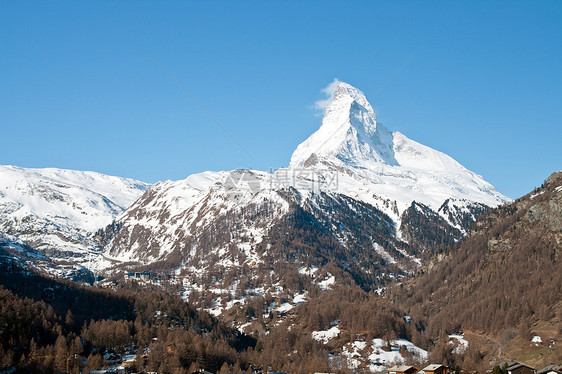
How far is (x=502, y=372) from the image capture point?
161 m

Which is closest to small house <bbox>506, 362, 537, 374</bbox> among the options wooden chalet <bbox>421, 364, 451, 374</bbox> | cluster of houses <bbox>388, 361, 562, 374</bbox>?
cluster of houses <bbox>388, 361, 562, 374</bbox>

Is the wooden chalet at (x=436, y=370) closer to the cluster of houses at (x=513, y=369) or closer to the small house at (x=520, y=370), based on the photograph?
the cluster of houses at (x=513, y=369)

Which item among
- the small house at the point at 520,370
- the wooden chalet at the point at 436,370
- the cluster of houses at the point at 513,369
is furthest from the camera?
the wooden chalet at the point at 436,370

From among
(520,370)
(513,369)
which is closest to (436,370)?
(513,369)

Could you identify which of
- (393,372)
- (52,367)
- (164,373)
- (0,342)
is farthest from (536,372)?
(0,342)

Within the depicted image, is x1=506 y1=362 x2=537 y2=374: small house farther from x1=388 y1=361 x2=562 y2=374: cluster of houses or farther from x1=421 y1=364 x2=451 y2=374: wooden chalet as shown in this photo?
x1=421 y1=364 x2=451 y2=374: wooden chalet

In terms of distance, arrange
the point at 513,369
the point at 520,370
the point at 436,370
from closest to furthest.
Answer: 1. the point at 520,370
2. the point at 513,369
3. the point at 436,370

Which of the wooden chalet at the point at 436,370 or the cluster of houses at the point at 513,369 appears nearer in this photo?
the cluster of houses at the point at 513,369

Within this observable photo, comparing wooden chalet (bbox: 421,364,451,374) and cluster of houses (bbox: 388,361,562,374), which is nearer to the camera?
cluster of houses (bbox: 388,361,562,374)

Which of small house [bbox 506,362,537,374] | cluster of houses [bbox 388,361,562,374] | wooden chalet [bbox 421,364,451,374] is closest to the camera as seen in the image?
cluster of houses [bbox 388,361,562,374]

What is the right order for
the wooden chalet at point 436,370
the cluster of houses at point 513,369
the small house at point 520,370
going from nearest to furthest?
the cluster of houses at point 513,369 < the small house at point 520,370 < the wooden chalet at point 436,370

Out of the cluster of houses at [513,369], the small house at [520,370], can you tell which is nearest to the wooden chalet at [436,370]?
the cluster of houses at [513,369]

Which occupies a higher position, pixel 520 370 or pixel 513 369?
pixel 513 369

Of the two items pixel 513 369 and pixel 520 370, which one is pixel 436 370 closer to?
pixel 513 369
